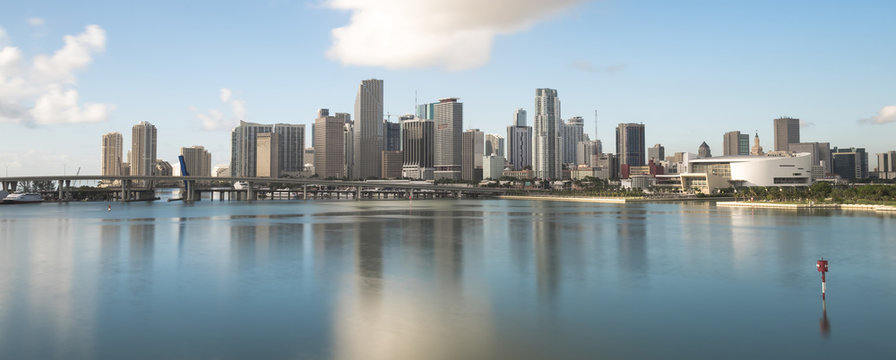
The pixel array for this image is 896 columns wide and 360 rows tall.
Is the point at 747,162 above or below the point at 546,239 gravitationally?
above

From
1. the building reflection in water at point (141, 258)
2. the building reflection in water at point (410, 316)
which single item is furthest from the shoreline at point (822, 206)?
the building reflection in water at point (141, 258)

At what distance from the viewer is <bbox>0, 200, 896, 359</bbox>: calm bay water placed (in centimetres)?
1647

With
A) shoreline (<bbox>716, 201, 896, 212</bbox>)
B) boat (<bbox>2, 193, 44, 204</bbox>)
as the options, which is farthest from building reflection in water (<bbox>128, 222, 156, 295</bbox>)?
boat (<bbox>2, 193, 44, 204</bbox>)

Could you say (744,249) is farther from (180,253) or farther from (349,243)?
(180,253)

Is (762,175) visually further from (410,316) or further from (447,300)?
(410,316)

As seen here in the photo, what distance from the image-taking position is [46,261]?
116ft

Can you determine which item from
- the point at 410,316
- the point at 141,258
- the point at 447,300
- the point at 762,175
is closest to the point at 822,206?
the point at 762,175

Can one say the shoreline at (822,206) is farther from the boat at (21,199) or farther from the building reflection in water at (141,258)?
the boat at (21,199)

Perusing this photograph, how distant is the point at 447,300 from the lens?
2291 cm

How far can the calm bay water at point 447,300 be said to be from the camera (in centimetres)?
1647

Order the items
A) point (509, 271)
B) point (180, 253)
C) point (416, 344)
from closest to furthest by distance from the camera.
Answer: point (416, 344)
point (509, 271)
point (180, 253)

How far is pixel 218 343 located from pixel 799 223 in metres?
67.8

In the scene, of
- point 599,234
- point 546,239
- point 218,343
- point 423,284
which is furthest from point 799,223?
point 218,343

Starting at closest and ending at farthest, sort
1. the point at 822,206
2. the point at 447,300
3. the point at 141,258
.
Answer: the point at 447,300 < the point at 141,258 < the point at 822,206
